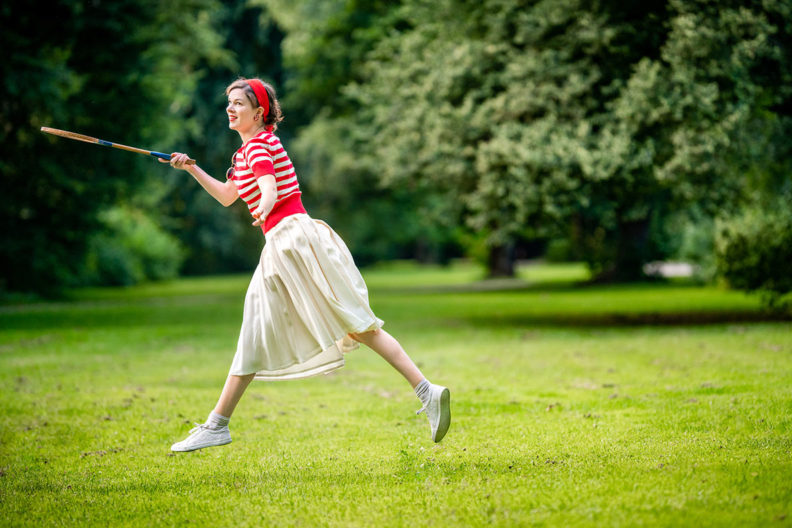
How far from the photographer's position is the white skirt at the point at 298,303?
190 inches

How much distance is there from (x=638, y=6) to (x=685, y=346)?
17.4 ft

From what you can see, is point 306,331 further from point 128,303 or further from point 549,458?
point 128,303

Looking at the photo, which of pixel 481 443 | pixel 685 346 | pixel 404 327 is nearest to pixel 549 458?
pixel 481 443

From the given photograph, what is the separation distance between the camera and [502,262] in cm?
3572

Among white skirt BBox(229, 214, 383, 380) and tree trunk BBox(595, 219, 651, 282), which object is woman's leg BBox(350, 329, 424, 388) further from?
tree trunk BBox(595, 219, 651, 282)

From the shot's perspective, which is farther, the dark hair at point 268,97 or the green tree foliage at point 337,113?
the green tree foliage at point 337,113

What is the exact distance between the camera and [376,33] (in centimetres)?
2031

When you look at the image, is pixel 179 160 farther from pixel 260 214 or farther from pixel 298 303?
pixel 298 303

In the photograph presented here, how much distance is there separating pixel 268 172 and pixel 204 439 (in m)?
1.63

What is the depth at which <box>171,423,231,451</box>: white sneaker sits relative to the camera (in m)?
4.86

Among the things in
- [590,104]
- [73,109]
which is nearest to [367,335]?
[590,104]

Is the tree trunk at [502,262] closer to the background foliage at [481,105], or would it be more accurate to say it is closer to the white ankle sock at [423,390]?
the background foliage at [481,105]

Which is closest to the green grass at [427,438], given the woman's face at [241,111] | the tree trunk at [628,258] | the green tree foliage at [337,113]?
the woman's face at [241,111]

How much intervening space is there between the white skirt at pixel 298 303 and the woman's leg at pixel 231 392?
56 millimetres
